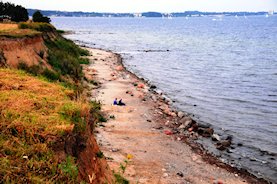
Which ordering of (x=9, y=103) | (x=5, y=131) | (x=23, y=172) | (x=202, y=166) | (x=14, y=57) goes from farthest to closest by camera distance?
(x=14, y=57) < (x=202, y=166) < (x=9, y=103) < (x=5, y=131) < (x=23, y=172)

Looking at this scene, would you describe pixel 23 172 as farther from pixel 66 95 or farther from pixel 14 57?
pixel 14 57

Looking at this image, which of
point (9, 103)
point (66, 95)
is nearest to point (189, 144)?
point (66, 95)

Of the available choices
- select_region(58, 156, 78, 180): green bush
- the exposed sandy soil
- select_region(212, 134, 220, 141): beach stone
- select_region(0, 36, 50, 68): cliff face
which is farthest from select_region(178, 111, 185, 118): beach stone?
select_region(58, 156, 78, 180): green bush

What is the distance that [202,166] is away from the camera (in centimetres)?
1495

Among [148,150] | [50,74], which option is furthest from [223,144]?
[50,74]

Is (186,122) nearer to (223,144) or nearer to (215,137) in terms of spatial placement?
(215,137)

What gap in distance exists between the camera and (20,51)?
22172 mm

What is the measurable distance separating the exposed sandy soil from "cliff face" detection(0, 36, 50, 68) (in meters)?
6.11

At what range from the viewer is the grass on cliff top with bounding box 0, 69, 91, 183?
20.1ft

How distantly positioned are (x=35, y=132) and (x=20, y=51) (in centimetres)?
1663

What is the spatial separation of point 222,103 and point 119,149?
15.0m

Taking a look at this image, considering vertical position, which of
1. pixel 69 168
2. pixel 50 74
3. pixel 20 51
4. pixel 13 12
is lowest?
pixel 50 74

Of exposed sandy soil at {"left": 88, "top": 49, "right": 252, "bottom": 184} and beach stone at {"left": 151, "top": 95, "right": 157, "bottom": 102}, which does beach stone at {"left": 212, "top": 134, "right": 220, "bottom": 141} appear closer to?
exposed sandy soil at {"left": 88, "top": 49, "right": 252, "bottom": 184}

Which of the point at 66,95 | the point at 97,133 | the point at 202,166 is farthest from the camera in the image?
the point at 97,133
